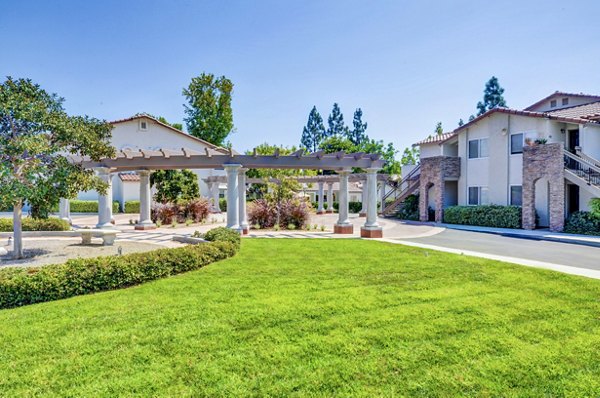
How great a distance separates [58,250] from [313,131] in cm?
6965

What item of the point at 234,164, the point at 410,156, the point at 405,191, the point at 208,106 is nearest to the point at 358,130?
the point at 410,156

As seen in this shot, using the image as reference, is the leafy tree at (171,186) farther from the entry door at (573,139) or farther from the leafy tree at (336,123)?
the leafy tree at (336,123)

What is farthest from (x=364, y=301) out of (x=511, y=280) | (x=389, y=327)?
(x=511, y=280)

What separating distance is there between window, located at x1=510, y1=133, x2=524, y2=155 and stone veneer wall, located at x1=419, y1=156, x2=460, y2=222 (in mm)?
3937

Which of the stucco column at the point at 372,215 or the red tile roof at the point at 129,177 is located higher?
the red tile roof at the point at 129,177

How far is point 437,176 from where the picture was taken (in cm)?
2545

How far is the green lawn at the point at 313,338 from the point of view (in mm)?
3963

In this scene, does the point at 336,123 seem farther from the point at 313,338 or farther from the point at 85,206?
the point at 313,338

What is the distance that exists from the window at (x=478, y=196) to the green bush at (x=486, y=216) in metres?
1.44

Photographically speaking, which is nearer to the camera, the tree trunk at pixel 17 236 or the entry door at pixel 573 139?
the tree trunk at pixel 17 236

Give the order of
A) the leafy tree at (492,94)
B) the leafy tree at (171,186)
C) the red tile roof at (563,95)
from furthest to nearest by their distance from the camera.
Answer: the leafy tree at (492,94) < the red tile roof at (563,95) < the leafy tree at (171,186)

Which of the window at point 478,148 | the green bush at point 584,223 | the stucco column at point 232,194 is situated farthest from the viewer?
the window at point 478,148

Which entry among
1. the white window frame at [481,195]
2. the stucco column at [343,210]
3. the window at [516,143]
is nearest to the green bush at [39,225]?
the stucco column at [343,210]

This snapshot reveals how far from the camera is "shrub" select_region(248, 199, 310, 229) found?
20.6m
